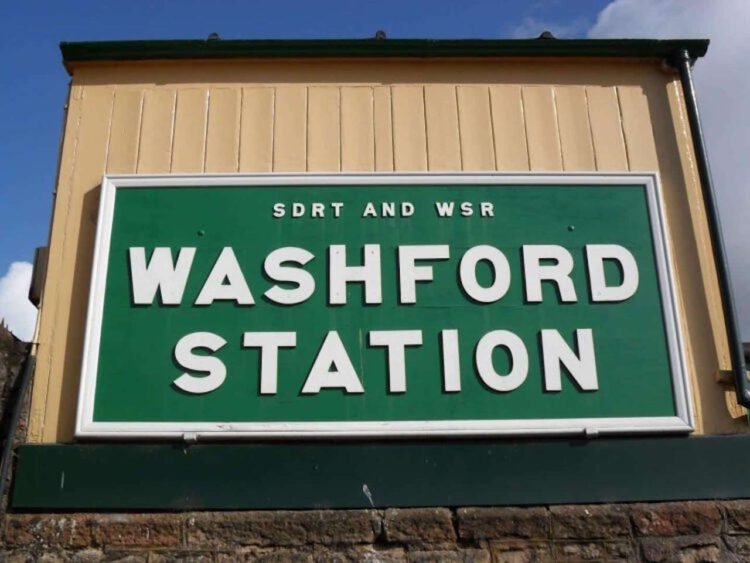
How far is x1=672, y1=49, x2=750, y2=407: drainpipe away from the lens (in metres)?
4.41

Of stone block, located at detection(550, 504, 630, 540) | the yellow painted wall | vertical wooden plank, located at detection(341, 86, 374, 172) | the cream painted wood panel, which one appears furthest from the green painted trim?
vertical wooden plank, located at detection(341, 86, 374, 172)

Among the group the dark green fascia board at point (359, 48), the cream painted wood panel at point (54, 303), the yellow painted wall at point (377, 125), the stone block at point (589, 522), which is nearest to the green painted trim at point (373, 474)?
the stone block at point (589, 522)

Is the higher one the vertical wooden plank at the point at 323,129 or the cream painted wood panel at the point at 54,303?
the vertical wooden plank at the point at 323,129

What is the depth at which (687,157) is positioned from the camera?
16.4ft

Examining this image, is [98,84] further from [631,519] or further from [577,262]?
[631,519]

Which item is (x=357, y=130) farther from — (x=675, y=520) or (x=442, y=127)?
(x=675, y=520)

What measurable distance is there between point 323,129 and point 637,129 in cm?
198

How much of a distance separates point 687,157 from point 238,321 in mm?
2936

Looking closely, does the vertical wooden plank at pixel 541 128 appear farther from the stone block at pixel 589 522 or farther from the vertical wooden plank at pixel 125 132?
the vertical wooden plank at pixel 125 132

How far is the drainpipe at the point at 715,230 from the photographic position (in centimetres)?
441

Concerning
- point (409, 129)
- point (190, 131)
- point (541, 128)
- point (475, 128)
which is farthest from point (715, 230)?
point (190, 131)

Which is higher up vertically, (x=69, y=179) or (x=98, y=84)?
(x=98, y=84)

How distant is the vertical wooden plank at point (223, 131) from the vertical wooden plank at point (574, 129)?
2036 millimetres

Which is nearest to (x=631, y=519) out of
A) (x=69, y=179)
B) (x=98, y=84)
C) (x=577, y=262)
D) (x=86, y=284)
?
(x=577, y=262)
